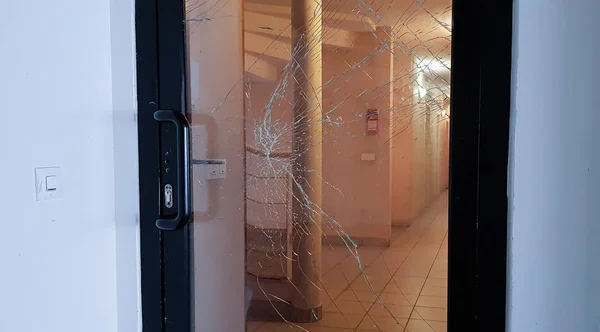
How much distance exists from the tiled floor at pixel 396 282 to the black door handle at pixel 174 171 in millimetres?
442

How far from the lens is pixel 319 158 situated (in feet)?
4.37

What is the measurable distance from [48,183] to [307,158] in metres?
0.70

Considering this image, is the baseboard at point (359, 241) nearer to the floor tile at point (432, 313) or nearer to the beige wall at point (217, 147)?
the floor tile at point (432, 313)

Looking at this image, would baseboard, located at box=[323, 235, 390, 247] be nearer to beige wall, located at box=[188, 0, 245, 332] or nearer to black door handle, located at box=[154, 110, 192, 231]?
beige wall, located at box=[188, 0, 245, 332]

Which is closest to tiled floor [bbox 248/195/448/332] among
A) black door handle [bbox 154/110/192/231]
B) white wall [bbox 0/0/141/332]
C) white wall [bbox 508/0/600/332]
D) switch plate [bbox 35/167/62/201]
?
white wall [bbox 508/0/600/332]

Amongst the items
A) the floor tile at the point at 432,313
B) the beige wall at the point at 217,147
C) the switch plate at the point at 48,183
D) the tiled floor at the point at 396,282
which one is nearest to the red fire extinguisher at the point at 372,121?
the tiled floor at the point at 396,282

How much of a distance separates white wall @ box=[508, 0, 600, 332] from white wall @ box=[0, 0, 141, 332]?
3.59 ft

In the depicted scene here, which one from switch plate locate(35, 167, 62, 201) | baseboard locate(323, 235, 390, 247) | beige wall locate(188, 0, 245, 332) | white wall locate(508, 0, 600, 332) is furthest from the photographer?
beige wall locate(188, 0, 245, 332)

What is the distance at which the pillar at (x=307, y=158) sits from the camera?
1.32 meters

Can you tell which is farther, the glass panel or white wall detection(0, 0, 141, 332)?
the glass panel

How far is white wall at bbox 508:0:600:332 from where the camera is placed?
3.50 ft

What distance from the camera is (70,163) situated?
1.27 m

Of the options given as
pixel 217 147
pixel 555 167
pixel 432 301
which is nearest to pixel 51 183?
pixel 217 147

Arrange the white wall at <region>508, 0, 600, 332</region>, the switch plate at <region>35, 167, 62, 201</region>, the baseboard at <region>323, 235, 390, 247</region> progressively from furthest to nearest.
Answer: the baseboard at <region>323, 235, 390, 247</region> → the switch plate at <region>35, 167, 62, 201</region> → the white wall at <region>508, 0, 600, 332</region>
